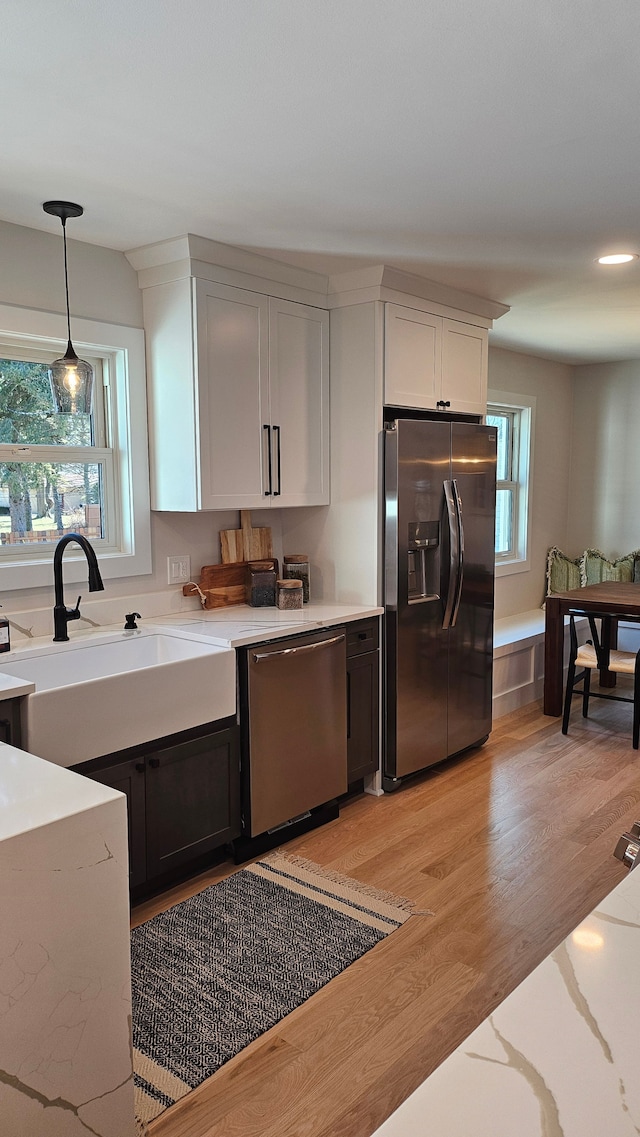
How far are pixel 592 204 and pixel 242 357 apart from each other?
142 cm

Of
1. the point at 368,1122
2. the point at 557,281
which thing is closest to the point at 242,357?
the point at 557,281

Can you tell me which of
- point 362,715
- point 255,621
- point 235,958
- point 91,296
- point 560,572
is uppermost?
point 91,296

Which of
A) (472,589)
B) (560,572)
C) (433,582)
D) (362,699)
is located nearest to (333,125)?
(433,582)

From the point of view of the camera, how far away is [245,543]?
3750 millimetres

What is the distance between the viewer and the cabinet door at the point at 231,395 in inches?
123

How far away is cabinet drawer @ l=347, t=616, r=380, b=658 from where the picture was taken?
3.50 meters

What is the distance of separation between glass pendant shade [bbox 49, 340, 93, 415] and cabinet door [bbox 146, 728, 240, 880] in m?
1.23

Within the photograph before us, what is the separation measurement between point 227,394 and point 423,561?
3.99ft

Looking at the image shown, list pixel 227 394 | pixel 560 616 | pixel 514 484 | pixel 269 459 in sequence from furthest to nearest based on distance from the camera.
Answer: pixel 514 484 < pixel 560 616 < pixel 269 459 < pixel 227 394

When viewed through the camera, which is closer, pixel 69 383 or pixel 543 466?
pixel 69 383

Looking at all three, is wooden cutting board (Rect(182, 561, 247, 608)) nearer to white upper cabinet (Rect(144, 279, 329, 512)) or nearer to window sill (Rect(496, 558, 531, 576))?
white upper cabinet (Rect(144, 279, 329, 512))

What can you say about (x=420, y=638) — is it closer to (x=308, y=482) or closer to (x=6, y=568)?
(x=308, y=482)

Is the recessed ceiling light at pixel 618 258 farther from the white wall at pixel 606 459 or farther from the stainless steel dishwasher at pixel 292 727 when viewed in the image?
the white wall at pixel 606 459

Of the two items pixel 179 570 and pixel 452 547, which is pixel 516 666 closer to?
pixel 452 547
